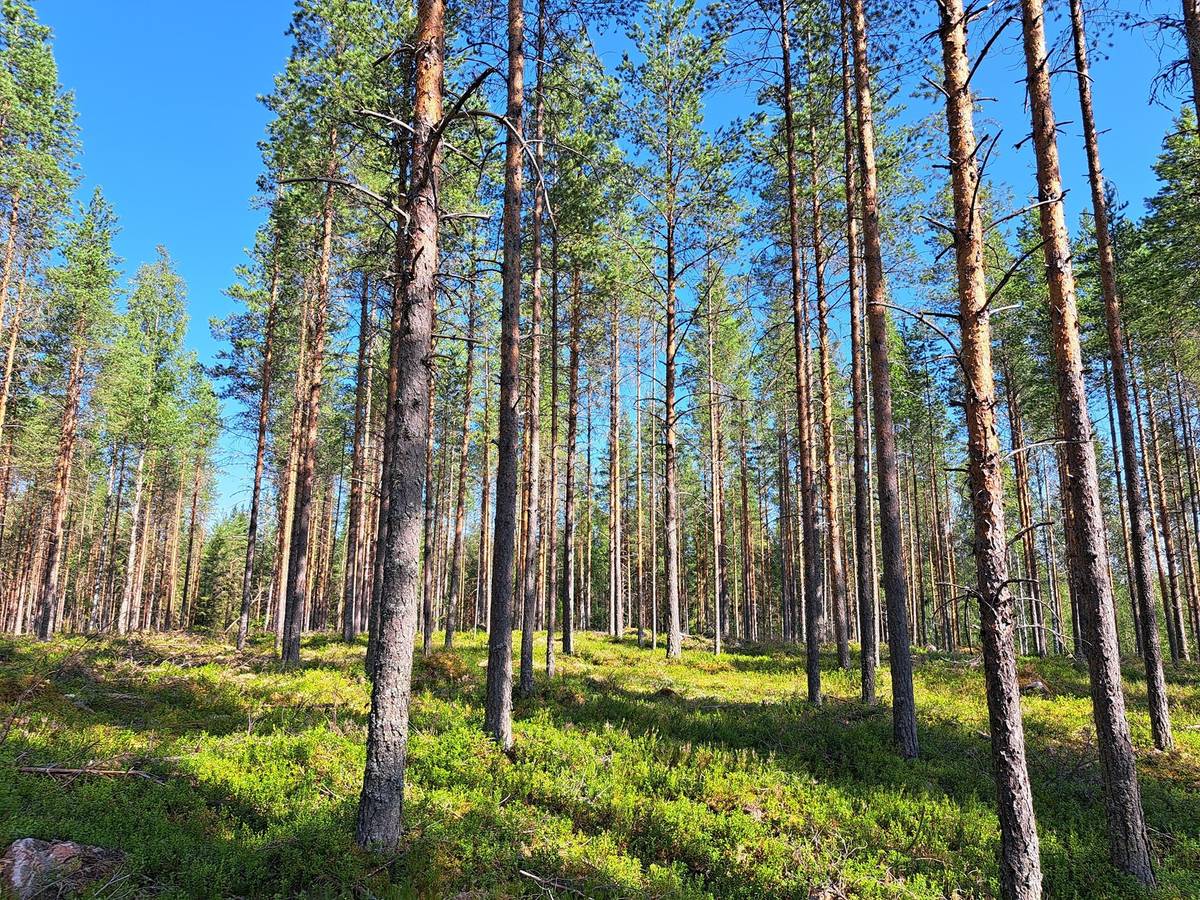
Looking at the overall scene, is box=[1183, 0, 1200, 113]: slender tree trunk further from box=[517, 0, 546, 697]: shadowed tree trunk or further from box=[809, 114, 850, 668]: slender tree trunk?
box=[517, 0, 546, 697]: shadowed tree trunk

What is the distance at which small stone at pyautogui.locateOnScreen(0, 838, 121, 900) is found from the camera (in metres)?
4.05

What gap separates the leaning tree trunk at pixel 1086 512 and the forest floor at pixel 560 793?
0.62 metres

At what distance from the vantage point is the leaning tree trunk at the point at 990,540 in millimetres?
4371

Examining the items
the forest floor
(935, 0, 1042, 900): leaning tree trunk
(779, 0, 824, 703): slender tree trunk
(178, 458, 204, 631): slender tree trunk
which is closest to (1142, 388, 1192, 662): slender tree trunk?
the forest floor

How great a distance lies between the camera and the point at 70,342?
73.9 ft

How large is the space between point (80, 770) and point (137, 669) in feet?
25.7

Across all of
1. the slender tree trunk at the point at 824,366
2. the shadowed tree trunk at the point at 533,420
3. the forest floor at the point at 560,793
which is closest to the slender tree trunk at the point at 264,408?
the forest floor at the point at 560,793

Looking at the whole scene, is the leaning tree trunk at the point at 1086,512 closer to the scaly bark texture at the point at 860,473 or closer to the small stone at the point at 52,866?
the scaly bark texture at the point at 860,473

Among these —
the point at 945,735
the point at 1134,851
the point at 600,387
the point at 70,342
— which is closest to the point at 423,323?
the point at 1134,851

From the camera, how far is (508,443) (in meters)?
8.84

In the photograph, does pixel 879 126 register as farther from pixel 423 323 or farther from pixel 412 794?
pixel 412 794

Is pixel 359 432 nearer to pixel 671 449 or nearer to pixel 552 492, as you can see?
pixel 552 492

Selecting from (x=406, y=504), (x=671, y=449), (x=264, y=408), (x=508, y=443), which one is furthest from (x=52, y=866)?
(x=264, y=408)

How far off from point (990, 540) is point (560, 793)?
5.59 meters
